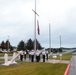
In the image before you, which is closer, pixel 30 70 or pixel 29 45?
pixel 30 70

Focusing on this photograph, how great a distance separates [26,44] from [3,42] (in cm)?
1862

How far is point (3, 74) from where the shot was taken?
2280 centimetres

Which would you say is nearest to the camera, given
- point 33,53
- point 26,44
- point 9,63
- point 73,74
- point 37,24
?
point 73,74

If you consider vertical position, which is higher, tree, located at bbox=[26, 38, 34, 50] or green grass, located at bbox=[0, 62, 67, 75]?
tree, located at bbox=[26, 38, 34, 50]

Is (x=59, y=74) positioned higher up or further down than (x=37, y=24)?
further down

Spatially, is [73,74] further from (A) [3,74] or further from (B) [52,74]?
(A) [3,74]

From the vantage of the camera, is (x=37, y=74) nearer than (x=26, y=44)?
Yes

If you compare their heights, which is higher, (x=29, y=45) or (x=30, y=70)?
(x=29, y=45)

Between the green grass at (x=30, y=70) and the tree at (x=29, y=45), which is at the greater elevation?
the tree at (x=29, y=45)

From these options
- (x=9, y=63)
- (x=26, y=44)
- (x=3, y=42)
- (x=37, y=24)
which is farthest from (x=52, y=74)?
(x=3, y=42)

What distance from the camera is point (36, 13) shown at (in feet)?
174

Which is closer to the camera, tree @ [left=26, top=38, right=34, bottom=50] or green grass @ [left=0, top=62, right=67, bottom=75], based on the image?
green grass @ [left=0, top=62, right=67, bottom=75]

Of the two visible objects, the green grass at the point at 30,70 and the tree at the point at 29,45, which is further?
the tree at the point at 29,45

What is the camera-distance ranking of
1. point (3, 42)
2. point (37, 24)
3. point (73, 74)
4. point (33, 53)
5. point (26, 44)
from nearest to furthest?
point (73, 74) → point (33, 53) → point (37, 24) → point (26, 44) → point (3, 42)
